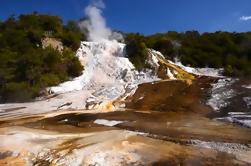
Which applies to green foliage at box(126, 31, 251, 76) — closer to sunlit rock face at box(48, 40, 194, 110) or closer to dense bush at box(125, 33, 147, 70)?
sunlit rock face at box(48, 40, 194, 110)

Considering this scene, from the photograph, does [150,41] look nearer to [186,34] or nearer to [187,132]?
[186,34]

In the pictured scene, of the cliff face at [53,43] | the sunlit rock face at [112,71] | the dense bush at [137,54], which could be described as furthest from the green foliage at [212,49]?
the cliff face at [53,43]

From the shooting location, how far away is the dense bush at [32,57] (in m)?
19.2

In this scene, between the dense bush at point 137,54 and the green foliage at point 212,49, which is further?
the green foliage at point 212,49

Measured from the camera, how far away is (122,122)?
36.7 ft

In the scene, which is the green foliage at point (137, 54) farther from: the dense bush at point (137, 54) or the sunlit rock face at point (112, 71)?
the sunlit rock face at point (112, 71)

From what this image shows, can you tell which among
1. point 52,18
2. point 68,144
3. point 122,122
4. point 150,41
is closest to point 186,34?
point 150,41

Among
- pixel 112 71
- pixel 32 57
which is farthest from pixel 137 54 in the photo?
pixel 32 57

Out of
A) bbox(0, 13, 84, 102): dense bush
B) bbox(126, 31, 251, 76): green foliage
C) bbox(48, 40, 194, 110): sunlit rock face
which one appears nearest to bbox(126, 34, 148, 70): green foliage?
bbox(48, 40, 194, 110): sunlit rock face

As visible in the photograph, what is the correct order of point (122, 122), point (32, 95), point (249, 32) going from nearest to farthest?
point (122, 122)
point (32, 95)
point (249, 32)

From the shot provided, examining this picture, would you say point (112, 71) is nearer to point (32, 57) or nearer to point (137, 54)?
point (137, 54)

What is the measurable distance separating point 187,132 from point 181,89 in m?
7.03

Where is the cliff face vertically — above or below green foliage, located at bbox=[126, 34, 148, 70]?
above

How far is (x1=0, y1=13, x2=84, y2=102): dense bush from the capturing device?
63.1 ft
